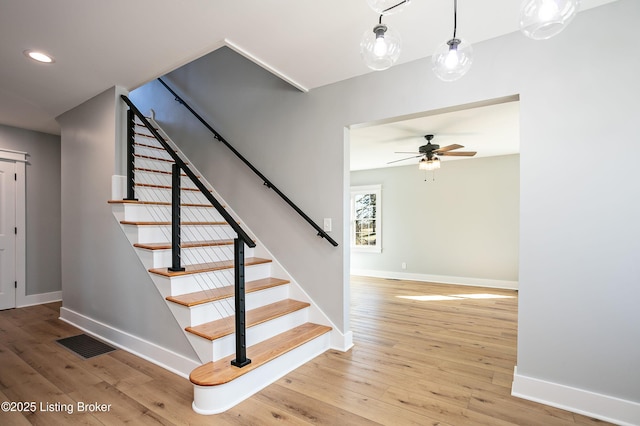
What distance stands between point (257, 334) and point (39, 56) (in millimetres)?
2801

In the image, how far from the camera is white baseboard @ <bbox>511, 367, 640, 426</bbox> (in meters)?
1.77

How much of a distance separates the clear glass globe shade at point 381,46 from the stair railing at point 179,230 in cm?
120

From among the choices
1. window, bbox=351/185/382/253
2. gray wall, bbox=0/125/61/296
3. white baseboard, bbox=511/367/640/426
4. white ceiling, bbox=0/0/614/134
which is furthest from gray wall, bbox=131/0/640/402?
gray wall, bbox=0/125/61/296

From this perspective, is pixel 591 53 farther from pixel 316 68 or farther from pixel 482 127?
pixel 482 127

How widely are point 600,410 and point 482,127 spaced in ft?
10.5

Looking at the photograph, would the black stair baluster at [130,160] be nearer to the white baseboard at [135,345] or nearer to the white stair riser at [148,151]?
the white stair riser at [148,151]

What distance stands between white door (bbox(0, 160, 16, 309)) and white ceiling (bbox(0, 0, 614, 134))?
1.98m

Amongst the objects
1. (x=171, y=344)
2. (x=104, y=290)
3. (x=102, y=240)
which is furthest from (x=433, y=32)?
(x=104, y=290)

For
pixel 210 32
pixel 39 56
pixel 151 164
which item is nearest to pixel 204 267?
pixel 210 32

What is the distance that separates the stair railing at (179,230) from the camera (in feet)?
6.63

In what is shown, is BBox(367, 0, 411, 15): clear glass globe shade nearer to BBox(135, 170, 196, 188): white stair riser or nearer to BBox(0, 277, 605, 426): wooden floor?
BBox(0, 277, 605, 426): wooden floor

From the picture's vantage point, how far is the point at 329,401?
2.01 metres

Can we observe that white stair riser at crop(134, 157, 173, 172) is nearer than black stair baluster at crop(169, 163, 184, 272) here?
No

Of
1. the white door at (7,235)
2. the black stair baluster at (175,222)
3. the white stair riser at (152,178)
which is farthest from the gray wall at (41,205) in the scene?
the black stair baluster at (175,222)
